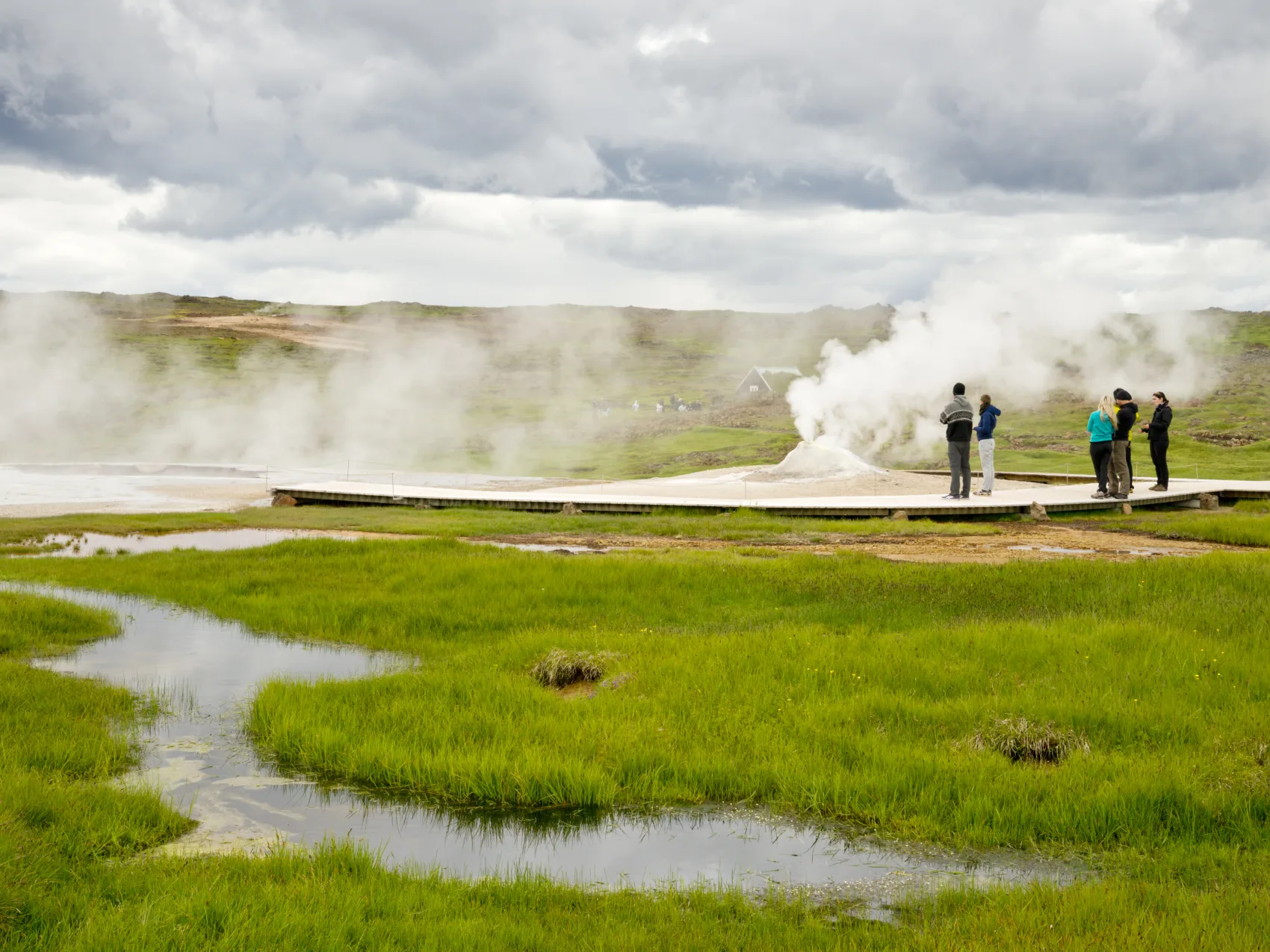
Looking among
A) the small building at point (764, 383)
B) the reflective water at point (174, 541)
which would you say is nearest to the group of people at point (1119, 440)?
the reflective water at point (174, 541)

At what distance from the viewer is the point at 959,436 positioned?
74.2 ft

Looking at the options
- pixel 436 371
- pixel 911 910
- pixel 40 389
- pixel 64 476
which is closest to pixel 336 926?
pixel 911 910

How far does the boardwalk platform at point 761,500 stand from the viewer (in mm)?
22734

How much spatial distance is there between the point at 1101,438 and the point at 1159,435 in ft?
7.13

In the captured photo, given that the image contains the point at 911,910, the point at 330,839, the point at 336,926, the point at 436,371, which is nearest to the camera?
the point at 336,926

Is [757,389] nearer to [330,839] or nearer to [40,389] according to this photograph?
[40,389]

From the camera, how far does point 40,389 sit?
67.8 meters

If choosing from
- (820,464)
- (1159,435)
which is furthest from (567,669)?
(820,464)

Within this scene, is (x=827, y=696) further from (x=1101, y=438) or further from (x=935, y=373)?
(x=935, y=373)

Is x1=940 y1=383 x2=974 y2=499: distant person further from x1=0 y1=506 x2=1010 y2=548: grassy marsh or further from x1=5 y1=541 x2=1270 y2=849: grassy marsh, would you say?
x1=5 y1=541 x2=1270 y2=849: grassy marsh

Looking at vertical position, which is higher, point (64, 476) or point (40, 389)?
point (40, 389)

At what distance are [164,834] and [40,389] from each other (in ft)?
231

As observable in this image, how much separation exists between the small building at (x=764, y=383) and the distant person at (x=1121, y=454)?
53298 mm

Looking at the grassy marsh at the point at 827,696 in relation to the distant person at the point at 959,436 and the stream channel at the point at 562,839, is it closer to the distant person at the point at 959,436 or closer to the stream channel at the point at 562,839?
the stream channel at the point at 562,839
